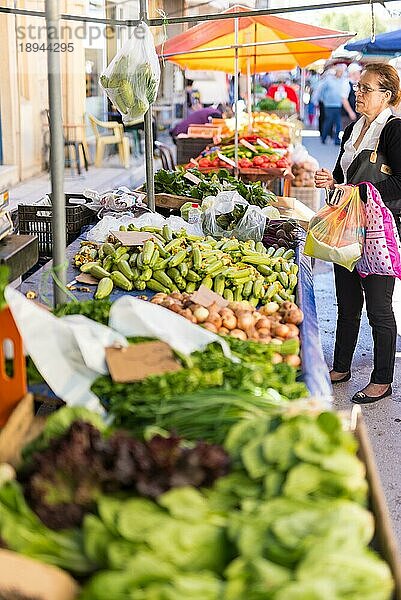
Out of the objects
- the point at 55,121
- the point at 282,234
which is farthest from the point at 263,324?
the point at 282,234

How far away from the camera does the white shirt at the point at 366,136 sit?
16.3 feet

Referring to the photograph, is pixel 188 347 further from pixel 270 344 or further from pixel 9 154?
pixel 9 154

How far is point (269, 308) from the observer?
3.88 metres

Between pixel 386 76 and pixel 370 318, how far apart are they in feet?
5.03

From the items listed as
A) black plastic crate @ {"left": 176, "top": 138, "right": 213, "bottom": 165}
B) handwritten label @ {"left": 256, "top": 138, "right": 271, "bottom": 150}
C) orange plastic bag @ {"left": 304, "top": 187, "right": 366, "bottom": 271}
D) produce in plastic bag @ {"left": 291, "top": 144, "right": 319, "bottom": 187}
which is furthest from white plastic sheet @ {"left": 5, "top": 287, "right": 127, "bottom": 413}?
black plastic crate @ {"left": 176, "top": 138, "right": 213, "bottom": 165}

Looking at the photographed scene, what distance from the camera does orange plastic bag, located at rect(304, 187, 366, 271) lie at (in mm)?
4824

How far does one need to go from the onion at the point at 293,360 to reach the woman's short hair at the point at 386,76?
2504mm

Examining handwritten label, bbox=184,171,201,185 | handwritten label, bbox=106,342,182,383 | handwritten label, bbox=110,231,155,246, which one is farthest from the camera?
handwritten label, bbox=184,171,201,185

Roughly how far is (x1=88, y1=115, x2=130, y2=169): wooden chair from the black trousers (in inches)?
401

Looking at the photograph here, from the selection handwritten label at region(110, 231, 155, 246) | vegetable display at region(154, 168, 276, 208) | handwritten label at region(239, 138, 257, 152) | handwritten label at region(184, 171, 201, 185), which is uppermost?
handwritten label at region(239, 138, 257, 152)

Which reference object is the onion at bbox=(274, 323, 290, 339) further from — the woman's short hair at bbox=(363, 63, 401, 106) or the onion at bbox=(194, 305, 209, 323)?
the woman's short hair at bbox=(363, 63, 401, 106)

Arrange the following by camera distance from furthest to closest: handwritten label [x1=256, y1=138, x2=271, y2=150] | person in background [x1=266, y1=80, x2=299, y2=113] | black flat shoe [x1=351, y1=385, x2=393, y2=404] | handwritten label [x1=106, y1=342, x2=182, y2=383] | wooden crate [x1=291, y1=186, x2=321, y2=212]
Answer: person in background [x1=266, y1=80, x2=299, y2=113], wooden crate [x1=291, y1=186, x2=321, y2=212], handwritten label [x1=256, y1=138, x2=271, y2=150], black flat shoe [x1=351, y1=385, x2=393, y2=404], handwritten label [x1=106, y1=342, x2=182, y2=383]

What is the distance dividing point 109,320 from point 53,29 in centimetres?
123

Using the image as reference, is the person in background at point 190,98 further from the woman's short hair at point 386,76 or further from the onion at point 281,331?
the onion at point 281,331
